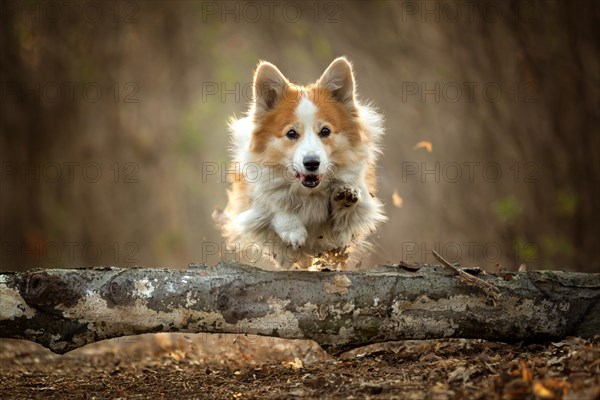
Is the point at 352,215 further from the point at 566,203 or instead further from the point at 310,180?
the point at 566,203

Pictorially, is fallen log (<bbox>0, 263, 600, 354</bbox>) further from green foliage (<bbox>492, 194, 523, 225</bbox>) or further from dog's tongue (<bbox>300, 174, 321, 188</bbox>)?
green foliage (<bbox>492, 194, 523, 225</bbox>)

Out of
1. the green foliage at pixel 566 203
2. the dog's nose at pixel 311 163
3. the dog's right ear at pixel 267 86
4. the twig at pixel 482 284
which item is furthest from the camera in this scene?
the green foliage at pixel 566 203

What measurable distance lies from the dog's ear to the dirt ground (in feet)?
6.22

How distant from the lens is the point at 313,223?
5.30m

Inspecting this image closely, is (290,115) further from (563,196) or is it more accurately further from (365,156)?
(563,196)

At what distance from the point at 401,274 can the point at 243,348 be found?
1712 millimetres

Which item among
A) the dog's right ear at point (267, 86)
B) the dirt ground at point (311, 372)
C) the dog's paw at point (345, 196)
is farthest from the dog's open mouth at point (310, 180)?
the dirt ground at point (311, 372)

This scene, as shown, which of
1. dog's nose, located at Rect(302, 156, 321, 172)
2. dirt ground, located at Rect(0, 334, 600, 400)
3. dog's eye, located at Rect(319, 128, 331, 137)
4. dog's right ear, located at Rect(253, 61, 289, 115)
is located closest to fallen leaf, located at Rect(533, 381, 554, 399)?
dirt ground, located at Rect(0, 334, 600, 400)

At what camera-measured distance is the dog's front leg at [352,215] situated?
516 cm

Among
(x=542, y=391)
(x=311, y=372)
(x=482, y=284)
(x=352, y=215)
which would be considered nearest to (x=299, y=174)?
(x=352, y=215)

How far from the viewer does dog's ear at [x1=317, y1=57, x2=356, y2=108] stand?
5363 mm

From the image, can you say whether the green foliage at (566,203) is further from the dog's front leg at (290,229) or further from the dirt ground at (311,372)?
the dog's front leg at (290,229)

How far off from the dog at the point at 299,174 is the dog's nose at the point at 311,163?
6.1 inches

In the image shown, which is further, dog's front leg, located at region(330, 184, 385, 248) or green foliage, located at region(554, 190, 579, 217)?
green foliage, located at region(554, 190, 579, 217)
